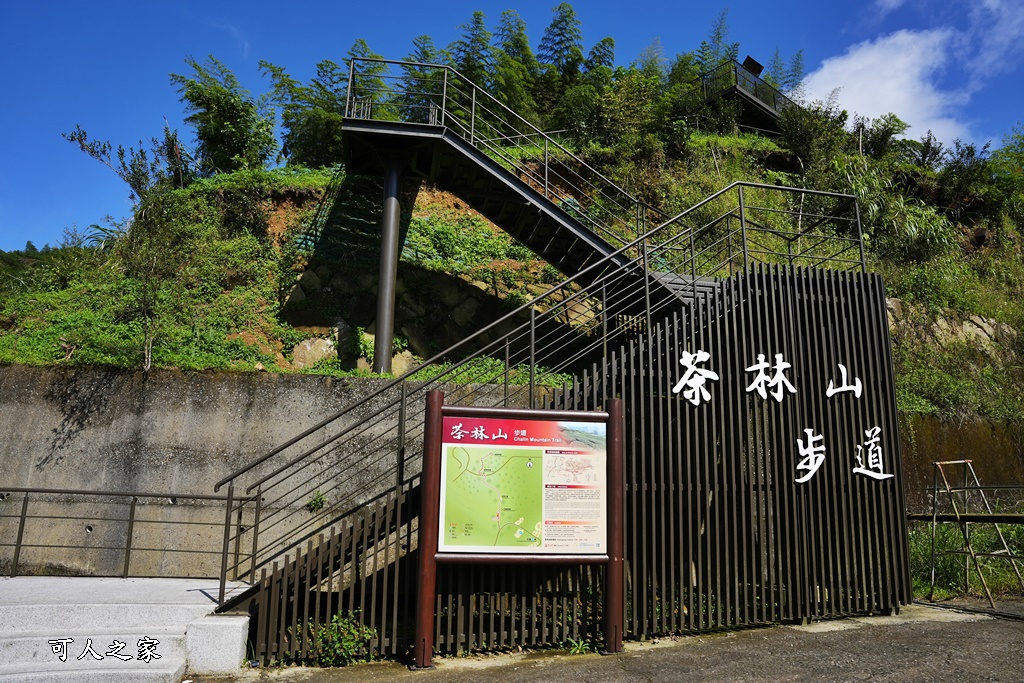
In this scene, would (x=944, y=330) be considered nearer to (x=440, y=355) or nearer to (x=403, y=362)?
(x=403, y=362)

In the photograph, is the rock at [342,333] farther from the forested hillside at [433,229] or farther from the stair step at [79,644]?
the stair step at [79,644]

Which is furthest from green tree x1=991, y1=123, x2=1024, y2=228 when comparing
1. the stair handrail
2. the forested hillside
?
the stair handrail

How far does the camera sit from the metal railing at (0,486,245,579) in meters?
7.96

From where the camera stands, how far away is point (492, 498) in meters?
5.68

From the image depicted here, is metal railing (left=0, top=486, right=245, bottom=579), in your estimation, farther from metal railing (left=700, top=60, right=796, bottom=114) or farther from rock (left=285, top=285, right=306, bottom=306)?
metal railing (left=700, top=60, right=796, bottom=114)

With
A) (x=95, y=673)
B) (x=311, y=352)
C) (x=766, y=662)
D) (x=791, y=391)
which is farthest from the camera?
(x=311, y=352)

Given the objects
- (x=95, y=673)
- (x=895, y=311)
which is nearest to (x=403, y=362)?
(x=95, y=673)

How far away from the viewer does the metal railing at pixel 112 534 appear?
7957mm

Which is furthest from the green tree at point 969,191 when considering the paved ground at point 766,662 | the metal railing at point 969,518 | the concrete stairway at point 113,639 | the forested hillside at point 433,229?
the concrete stairway at point 113,639

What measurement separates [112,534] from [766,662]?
7.57m

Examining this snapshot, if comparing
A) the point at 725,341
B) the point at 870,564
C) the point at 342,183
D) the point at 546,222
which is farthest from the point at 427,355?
the point at 870,564

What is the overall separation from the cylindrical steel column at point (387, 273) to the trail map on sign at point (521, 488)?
457cm

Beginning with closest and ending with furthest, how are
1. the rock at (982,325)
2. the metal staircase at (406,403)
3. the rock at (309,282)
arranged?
the metal staircase at (406,403) < the rock at (309,282) < the rock at (982,325)

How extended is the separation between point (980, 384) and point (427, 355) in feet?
36.4
